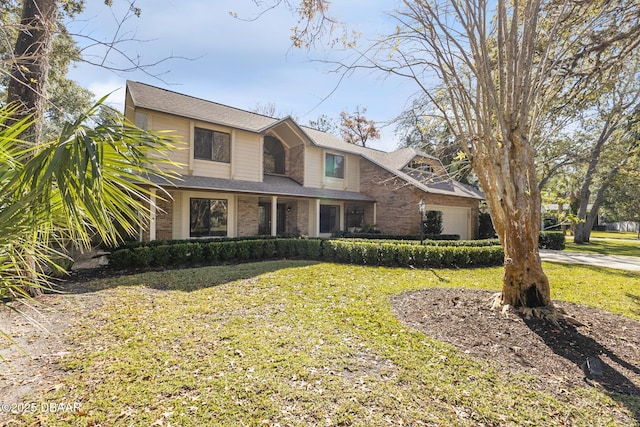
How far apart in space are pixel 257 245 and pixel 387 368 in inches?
347

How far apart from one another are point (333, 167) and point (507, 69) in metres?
13.4

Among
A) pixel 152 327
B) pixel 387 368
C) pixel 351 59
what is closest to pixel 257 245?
pixel 152 327

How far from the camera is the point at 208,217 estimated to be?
531 inches

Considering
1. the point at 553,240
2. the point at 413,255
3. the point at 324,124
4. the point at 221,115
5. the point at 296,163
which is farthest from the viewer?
the point at 324,124

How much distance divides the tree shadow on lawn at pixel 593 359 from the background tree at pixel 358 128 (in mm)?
29150

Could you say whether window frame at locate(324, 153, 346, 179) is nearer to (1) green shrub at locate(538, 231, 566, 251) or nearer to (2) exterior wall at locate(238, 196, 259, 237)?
(2) exterior wall at locate(238, 196, 259, 237)

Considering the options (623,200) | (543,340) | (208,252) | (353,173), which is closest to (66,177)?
(543,340)

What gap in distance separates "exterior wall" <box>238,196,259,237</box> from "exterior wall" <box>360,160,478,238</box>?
22.2 ft

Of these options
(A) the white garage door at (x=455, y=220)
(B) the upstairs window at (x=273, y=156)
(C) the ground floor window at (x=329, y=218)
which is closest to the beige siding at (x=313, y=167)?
(B) the upstairs window at (x=273, y=156)

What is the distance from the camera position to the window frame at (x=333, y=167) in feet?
58.5

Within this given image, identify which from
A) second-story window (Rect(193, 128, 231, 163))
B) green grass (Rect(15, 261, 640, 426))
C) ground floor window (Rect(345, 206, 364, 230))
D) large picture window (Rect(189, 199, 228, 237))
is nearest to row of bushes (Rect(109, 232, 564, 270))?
large picture window (Rect(189, 199, 228, 237))

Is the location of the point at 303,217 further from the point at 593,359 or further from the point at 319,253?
the point at 593,359

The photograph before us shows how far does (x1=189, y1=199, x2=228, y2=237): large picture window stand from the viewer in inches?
513

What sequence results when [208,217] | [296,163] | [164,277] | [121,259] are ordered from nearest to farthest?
[164,277]
[121,259]
[208,217]
[296,163]
